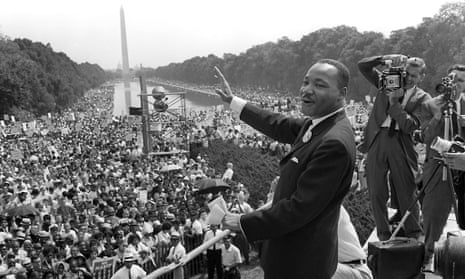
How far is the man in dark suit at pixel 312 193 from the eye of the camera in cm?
244

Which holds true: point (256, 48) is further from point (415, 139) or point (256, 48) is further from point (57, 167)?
point (415, 139)

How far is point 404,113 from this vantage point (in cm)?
440

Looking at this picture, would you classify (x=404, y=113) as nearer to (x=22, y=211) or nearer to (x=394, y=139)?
(x=394, y=139)

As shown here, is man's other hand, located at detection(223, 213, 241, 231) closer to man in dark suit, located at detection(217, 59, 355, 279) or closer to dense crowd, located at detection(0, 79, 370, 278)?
man in dark suit, located at detection(217, 59, 355, 279)

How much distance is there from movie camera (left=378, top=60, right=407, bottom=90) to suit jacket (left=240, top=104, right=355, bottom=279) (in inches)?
70.5

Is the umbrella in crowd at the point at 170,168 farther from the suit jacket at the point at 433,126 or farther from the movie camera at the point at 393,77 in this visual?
the movie camera at the point at 393,77

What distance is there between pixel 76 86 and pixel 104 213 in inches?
3545

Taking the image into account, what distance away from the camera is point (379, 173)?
465 cm

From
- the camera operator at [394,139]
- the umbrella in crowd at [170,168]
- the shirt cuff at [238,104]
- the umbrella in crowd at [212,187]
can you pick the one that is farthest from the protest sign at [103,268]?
the umbrella in crowd at [170,168]

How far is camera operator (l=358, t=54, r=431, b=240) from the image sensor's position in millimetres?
4477

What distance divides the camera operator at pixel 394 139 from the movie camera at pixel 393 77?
0.04 meters

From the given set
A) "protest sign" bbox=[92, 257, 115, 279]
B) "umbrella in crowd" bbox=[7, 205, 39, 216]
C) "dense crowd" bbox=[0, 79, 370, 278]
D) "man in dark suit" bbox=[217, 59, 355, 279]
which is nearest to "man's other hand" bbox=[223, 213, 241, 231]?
"man in dark suit" bbox=[217, 59, 355, 279]

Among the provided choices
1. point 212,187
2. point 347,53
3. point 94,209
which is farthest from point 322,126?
point 347,53

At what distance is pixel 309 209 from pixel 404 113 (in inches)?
90.9
